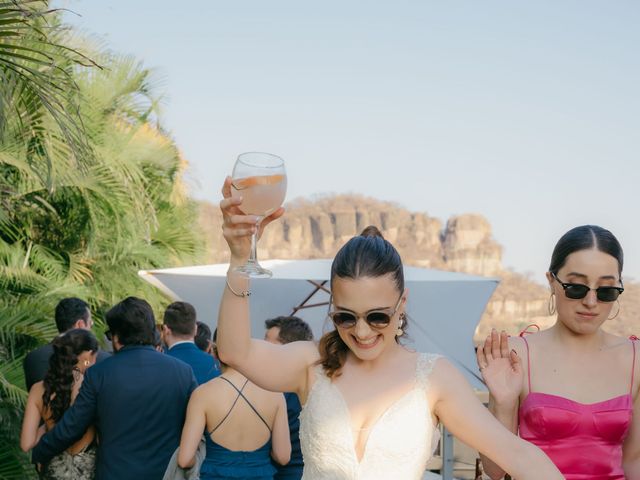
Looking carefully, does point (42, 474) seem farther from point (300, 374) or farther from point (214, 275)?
point (214, 275)

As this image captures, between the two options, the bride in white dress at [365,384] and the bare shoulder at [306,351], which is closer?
the bride in white dress at [365,384]

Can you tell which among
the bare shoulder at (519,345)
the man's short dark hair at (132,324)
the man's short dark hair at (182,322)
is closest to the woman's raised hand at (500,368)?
the bare shoulder at (519,345)

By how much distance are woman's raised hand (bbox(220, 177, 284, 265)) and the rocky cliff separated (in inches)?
2533

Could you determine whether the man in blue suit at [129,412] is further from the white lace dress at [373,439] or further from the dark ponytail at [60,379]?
the white lace dress at [373,439]

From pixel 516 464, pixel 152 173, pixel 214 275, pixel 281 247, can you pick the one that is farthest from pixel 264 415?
pixel 281 247

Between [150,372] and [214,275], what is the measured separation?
14.7 ft

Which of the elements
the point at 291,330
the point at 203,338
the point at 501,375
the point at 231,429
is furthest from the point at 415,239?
the point at 501,375

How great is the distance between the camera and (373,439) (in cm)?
228

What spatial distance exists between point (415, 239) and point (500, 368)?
74.0 meters

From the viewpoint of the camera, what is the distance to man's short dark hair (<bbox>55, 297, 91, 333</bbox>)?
5.34m

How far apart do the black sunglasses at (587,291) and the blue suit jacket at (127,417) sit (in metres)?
2.19

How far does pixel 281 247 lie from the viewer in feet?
238

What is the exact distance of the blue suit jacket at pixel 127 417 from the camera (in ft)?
14.0

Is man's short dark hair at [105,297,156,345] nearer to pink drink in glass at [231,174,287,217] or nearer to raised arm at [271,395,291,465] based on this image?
raised arm at [271,395,291,465]
